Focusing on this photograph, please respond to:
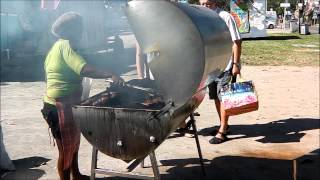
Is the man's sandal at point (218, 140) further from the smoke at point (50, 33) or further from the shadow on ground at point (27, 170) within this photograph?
the shadow on ground at point (27, 170)

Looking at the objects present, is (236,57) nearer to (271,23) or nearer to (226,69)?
(226,69)

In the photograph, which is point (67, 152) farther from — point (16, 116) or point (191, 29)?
point (16, 116)

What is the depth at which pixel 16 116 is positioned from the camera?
269 inches

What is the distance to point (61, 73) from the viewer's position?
3.71 meters

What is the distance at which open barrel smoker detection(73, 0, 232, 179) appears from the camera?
3043 mm

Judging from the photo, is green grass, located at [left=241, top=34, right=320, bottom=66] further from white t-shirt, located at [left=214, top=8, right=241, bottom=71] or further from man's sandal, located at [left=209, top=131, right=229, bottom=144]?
white t-shirt, located at [left=214, top=8, right=241, bottom=71]

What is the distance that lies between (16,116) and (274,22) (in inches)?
1276

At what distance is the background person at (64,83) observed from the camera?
362cm

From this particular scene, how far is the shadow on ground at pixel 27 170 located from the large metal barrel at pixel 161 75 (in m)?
1.47

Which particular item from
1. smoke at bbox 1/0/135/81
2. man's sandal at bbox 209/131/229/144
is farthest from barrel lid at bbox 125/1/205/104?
man's sandal at bbox 209/131/229/144

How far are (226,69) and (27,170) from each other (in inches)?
97.9

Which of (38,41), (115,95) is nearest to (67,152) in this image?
(115,95)

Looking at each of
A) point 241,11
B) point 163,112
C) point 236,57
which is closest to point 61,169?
point 163,112

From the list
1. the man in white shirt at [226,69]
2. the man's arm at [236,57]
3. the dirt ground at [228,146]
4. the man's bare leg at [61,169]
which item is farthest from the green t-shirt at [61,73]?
the man's arm at [236,57]
